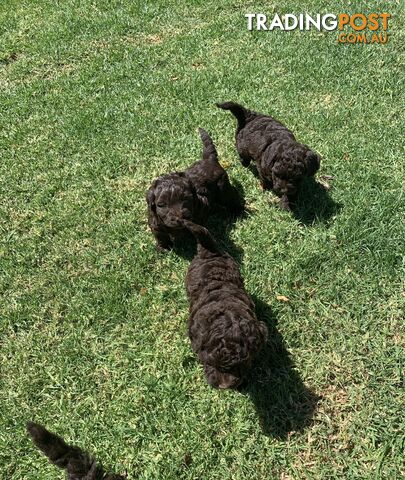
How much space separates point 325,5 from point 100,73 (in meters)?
4.10

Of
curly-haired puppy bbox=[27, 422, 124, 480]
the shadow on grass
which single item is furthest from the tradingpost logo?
curly-haired puppy bbox=[27, 422, 124, 480]

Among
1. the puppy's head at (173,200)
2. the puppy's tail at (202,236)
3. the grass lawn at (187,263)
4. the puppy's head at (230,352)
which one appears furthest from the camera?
the puppy's head at (173,200)

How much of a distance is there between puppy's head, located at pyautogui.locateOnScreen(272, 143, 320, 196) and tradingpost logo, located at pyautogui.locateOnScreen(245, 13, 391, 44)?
152 inches

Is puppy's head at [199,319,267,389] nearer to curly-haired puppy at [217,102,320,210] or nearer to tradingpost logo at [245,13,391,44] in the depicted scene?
curly-haired puppy at [217,102,320,210]

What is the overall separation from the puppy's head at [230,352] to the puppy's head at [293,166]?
5.95 ft

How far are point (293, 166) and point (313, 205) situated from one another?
2.45 feet

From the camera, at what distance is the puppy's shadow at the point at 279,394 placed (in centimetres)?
356

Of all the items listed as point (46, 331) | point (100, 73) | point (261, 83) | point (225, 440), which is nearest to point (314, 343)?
point (225, 440)

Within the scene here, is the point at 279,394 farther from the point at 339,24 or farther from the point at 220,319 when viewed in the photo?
the point at 339,24

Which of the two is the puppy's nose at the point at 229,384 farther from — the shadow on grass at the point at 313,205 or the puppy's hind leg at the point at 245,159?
the puppy's hind leg at the point at 245,159

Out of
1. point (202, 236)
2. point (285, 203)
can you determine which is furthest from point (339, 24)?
point (202, 236)

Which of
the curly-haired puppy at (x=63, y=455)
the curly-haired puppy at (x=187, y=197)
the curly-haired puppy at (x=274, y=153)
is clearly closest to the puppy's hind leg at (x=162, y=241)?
the curly-haired puppy at (x=187, y=197)

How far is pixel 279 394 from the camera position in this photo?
369 centimetres

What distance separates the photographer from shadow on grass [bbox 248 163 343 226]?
480cm
